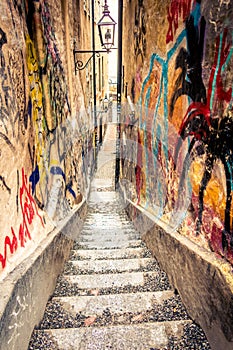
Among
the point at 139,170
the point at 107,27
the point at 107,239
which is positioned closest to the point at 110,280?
the point at 107,239

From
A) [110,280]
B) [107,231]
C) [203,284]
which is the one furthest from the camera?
[107,231]

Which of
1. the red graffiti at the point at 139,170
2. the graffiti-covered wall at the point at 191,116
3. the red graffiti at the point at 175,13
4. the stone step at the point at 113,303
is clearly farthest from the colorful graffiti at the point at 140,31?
the stone step at the point at 113,303

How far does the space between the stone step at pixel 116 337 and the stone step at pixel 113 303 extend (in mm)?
295

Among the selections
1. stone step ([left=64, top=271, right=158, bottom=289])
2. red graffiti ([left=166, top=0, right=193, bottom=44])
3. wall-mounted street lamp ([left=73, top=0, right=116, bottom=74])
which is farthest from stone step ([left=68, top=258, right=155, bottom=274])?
wall-mounted street lamp ([left=73, top=0, right=116, bottom=74])

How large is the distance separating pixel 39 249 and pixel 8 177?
0.86m

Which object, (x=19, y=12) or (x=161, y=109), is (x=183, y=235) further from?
(x=19, y=12)

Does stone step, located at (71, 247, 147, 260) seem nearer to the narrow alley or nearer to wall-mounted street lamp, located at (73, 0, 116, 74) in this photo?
the narrow alley

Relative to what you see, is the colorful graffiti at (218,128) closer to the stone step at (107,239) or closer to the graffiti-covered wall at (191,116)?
the graffiti-covered wall at (191,116)

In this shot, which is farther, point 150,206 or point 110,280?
point 150,206

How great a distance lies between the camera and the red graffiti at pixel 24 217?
7.30 ft

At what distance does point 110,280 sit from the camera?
3.13 metres

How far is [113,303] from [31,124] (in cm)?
204

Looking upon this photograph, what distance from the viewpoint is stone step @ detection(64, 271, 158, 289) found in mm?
3051

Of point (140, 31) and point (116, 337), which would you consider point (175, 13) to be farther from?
point (116, 337)
